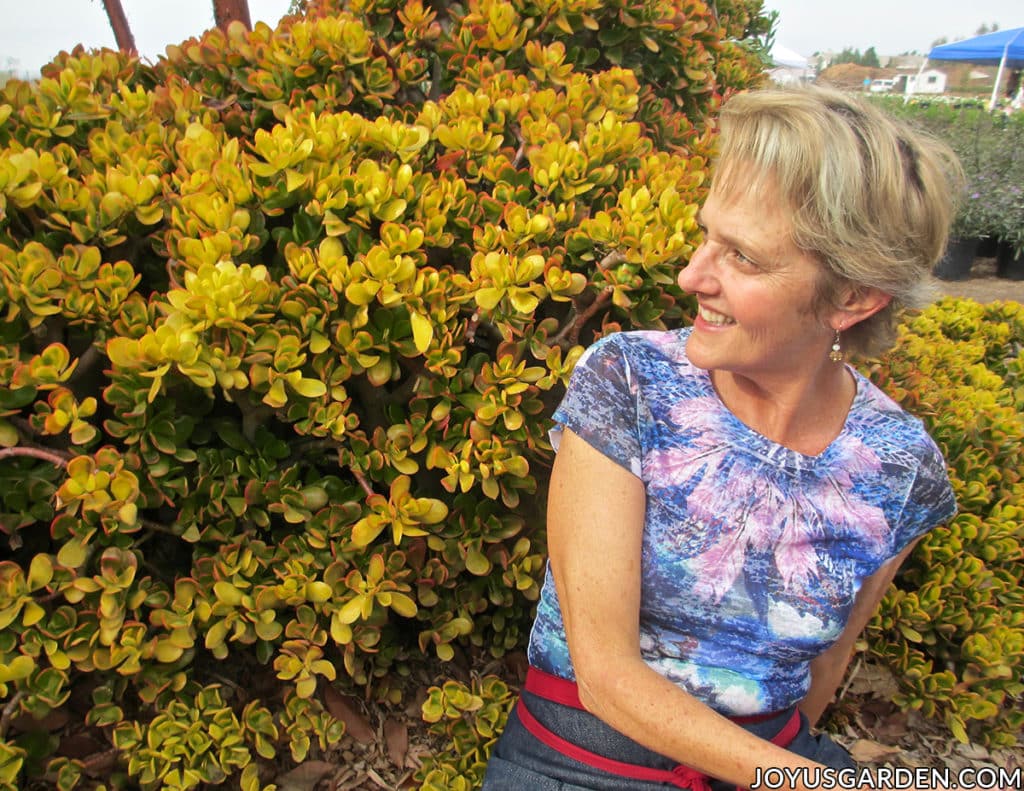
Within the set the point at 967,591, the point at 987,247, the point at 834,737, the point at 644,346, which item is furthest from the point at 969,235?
the point at 644,346

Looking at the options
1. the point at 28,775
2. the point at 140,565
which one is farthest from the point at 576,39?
the point at 28,775

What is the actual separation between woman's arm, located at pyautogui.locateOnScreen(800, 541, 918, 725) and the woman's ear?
0.55m

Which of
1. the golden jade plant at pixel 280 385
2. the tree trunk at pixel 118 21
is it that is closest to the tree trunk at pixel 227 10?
the tree trunk at pixel 118 21

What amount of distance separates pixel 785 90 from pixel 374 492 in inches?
45.7

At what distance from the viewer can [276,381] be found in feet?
5.62

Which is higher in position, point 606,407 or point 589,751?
point 606,407

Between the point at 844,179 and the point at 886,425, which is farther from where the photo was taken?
the point at 886,425

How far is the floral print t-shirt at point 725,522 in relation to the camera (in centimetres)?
165

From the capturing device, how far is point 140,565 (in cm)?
183

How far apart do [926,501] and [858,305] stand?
46 centimetres

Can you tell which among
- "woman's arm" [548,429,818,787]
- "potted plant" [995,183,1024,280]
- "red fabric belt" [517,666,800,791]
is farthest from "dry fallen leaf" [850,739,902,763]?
"potted plant" [995,183,1024,280]

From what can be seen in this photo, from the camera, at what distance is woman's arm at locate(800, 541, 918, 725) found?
75.9 inches

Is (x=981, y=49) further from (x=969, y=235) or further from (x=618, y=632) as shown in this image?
(x=618, y=632)

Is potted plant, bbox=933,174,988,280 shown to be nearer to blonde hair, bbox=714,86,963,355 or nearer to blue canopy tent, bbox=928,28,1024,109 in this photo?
blonde hair, bbox=714,86,963,355
